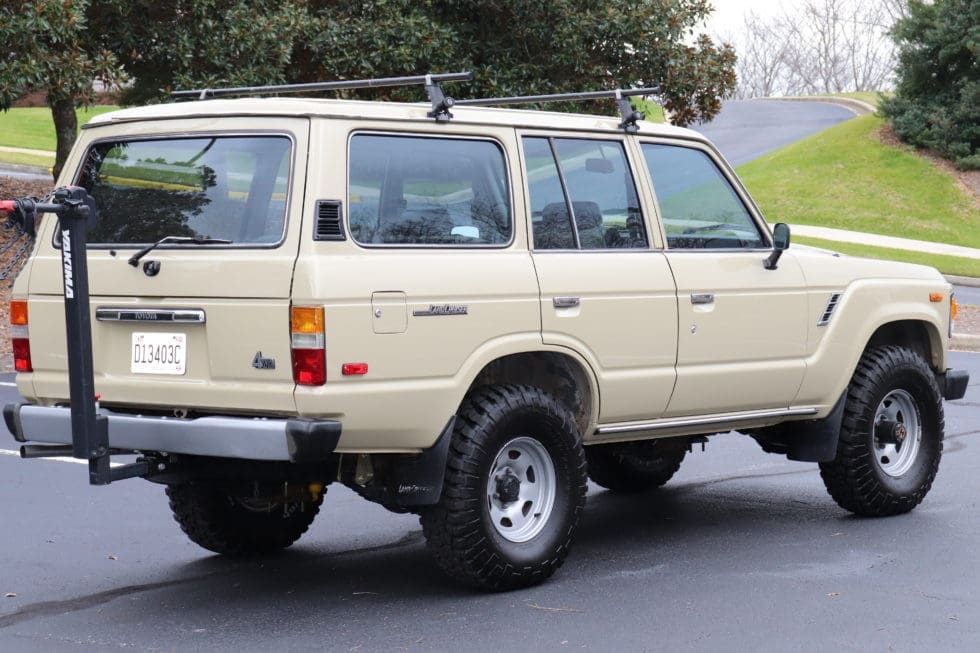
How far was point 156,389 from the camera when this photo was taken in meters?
5.64

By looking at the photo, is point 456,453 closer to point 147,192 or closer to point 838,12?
point 147,192

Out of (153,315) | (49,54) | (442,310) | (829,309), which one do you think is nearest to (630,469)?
(829,309)

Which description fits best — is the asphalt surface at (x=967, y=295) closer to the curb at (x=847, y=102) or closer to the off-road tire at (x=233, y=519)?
the off-road tire at (x=233, y=519)

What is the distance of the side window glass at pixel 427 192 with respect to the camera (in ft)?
18.6

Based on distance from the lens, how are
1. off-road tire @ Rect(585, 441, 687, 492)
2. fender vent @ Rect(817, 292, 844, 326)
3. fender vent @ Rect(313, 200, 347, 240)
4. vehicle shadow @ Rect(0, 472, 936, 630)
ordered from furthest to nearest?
1. off-road tire @ Rect(585, 441, 687, 492)
2. fender vent @ Rect(817, 292, 844, 326)
3. vehicle shadow @ Rect(0, 472, 936, 630)
4. fender vent @ Rect(313, 200, 347, 240)

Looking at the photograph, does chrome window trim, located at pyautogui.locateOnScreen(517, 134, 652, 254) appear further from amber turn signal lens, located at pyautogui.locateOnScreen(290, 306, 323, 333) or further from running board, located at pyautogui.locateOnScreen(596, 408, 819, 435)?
amber turn signal lens, located at pyautogui.locateOnScreen(290, 306, 323, 333)

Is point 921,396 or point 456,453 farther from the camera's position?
point 921,396

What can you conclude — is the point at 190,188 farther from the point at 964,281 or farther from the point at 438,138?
the point at 964,281

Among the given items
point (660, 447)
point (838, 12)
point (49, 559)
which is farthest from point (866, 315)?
point (838, 12)

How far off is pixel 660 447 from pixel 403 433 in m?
2.36

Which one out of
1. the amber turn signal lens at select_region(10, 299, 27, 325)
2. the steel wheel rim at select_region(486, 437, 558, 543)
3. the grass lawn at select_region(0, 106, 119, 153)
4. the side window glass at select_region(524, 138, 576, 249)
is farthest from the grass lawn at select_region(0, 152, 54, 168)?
the steel wheel rim at select_region(486, 437, 558, 543)

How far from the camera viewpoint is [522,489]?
6.16m

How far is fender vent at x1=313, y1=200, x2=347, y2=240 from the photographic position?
17.8 ft

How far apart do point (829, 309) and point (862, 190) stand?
92.4 feet
